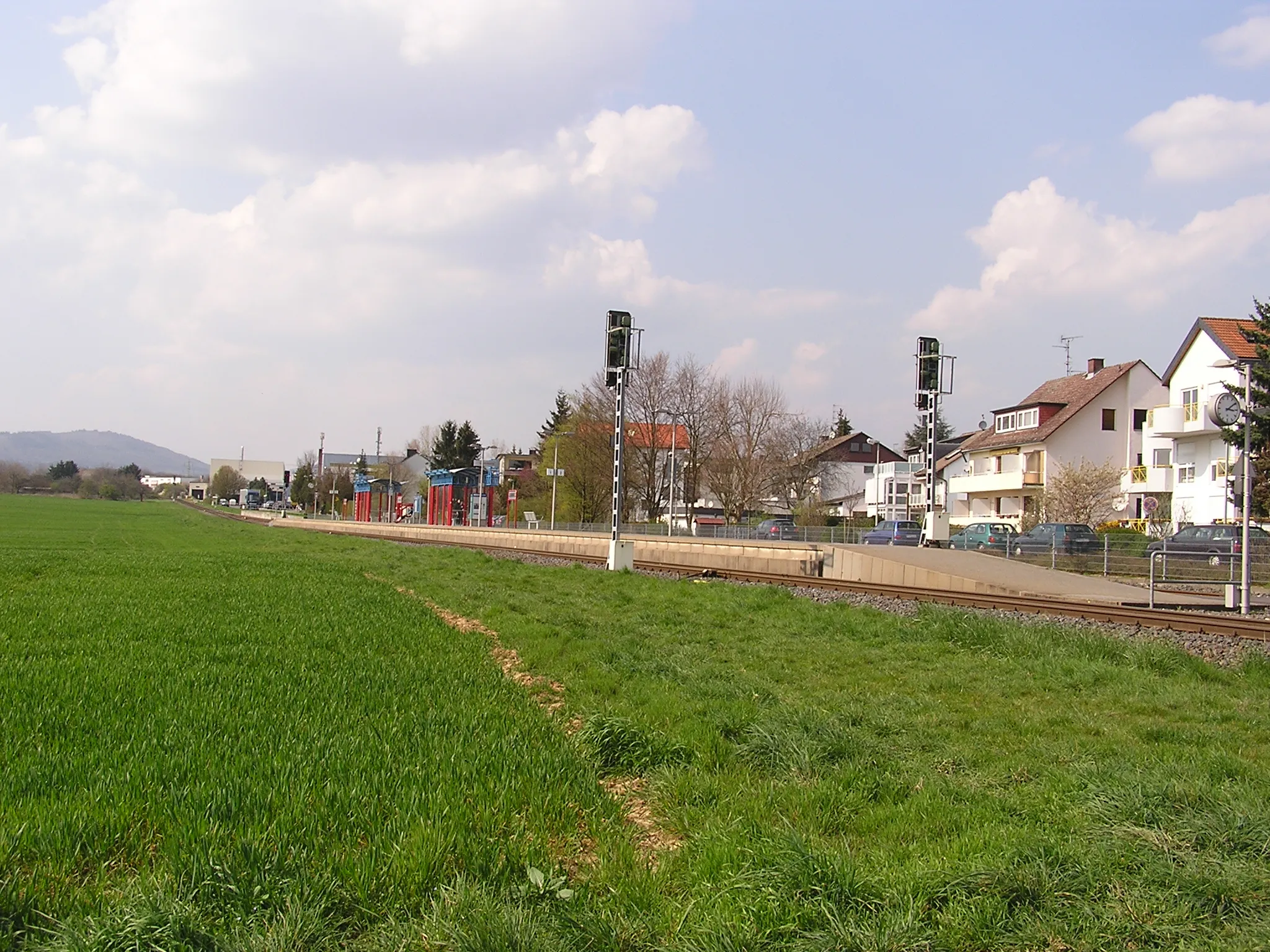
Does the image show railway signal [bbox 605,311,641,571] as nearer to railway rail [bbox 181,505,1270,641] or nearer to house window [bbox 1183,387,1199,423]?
railway rail [bbox 181,505,1270,641]

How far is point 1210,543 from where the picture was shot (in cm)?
3366

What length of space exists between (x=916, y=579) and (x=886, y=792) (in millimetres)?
21753

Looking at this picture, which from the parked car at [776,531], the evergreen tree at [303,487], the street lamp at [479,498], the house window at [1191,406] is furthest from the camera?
the evergreen tree at [303,487]

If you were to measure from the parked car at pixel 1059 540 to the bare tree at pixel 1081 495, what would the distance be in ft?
28.9

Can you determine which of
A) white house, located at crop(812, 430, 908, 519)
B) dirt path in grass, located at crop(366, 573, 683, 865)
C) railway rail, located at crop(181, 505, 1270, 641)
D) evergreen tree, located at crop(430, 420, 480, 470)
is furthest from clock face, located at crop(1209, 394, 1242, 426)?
evergreen tree, located at crop(430, 420, 480, 470)

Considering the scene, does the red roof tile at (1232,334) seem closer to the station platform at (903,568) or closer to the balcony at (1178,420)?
the balcony at (1178,420)

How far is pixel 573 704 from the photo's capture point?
8.89 m

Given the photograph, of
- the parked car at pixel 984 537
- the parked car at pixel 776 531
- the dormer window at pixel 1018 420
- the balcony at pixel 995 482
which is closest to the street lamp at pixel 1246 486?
the parked car at pixel 984 537

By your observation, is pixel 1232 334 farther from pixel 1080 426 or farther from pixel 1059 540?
pixel 1059 540

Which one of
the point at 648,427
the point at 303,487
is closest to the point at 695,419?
the point at 648,427

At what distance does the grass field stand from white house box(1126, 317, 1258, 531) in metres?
47.1

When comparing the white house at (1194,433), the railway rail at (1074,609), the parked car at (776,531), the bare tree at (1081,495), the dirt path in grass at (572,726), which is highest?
the white house at (1194,433)

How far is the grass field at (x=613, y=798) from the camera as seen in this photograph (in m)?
4.19

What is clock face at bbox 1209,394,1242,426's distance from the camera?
20.4 metres
